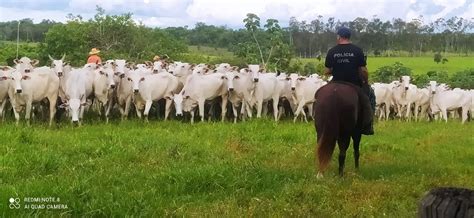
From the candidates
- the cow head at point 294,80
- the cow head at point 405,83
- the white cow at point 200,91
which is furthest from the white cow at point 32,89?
the cow head at point 405,83

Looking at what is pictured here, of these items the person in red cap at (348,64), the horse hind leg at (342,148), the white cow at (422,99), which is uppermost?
the person in red cap at (348,64)

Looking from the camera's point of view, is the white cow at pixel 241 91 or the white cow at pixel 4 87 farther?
the white cow at pixel 241 91

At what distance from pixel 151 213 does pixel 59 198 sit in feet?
3.17

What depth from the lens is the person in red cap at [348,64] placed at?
8.91 meters

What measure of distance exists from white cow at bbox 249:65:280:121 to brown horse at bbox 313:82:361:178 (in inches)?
364

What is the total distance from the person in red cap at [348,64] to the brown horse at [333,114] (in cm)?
16

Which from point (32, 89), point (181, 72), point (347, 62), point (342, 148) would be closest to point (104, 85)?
point (32, 89)

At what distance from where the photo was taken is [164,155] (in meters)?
10.1

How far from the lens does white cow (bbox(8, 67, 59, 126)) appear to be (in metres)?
14.3

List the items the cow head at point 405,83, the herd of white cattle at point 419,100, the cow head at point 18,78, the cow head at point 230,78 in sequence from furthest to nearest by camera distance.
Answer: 1. the cow head at point 405,83
2. the herd of white cattle at point 419,100
3. the cow head at point 230,78
4. the cow head at point 18,78

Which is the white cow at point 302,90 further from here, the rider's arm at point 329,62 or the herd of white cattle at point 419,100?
the rider's arm at point 329,62

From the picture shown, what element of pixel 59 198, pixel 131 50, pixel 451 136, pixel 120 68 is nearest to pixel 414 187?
pixel 59 198

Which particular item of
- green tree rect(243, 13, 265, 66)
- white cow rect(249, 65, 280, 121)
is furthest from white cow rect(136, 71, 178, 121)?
green tree rect(243, 13, 265, 66)

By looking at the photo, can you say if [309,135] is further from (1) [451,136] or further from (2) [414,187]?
(2) [414,187]
